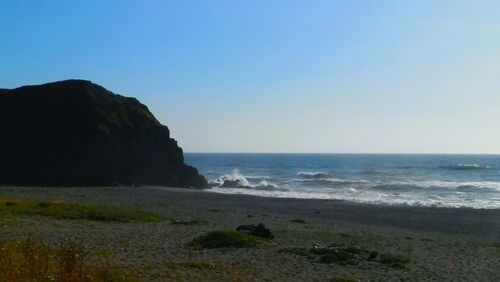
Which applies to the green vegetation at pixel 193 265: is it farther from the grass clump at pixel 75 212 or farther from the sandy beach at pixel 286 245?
the grass clump at pixel 75 212

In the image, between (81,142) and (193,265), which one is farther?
(81,142)

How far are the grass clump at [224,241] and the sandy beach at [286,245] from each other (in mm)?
399

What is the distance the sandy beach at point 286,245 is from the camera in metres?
16.0

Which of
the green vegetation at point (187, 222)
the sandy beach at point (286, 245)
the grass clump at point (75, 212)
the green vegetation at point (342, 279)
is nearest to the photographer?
the green vegetation at point (342, 279)

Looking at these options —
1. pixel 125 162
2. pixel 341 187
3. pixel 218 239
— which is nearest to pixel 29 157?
pixel 125 162

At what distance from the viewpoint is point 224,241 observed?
805 inches

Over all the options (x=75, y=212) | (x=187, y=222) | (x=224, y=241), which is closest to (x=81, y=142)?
(x=75, y=212)

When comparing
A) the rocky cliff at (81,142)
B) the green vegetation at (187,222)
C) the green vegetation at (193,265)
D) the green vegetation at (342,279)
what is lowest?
the green vegetation at (187,222)

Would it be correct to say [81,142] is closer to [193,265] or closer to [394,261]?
[394,261]

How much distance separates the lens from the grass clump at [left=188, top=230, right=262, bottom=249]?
20.2 meters

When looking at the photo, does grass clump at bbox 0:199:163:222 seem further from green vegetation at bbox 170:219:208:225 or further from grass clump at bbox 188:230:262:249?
grass clump at bbox 188:230:262:249

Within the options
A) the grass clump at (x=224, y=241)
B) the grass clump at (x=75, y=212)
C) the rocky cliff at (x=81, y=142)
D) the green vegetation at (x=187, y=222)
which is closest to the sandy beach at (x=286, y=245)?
the green vegetation at (x=187, y=222)

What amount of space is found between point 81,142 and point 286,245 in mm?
45499

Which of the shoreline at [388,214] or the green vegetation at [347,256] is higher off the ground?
the green vegetation at [347,256]
